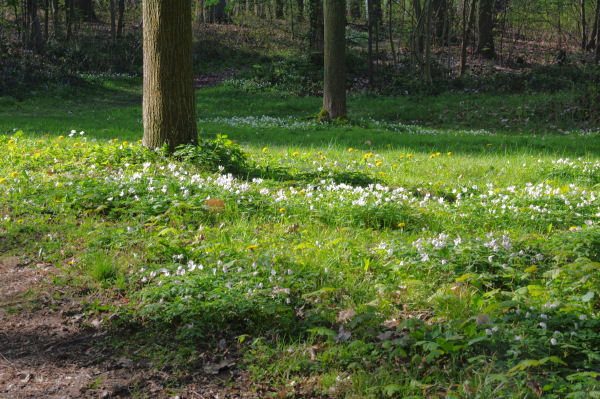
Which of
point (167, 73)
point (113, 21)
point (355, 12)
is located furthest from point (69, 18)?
point (167, 73)

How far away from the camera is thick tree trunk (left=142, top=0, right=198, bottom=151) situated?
634 centimetres

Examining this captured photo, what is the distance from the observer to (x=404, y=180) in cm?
650

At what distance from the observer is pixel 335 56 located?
44.1 ft

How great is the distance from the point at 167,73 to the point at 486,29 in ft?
71.9

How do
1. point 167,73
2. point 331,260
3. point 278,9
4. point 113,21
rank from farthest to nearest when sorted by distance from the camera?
1. point 278,9
2. point 113,21
3. point 167,73
4. point 331,260

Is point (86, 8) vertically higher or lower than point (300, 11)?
higher

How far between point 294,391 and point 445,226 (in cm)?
268

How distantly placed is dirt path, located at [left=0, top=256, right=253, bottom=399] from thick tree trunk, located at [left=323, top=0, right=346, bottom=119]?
11.2 meters

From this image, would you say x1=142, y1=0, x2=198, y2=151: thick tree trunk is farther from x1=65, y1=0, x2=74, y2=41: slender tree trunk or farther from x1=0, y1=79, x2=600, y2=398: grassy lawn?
x1=65, y1=0, x2=74, y2=41: slender tree trunk

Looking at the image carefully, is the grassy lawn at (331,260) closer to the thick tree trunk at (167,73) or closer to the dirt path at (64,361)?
the dirt path at (64,361)

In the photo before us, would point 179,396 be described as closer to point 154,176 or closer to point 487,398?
point 487,398

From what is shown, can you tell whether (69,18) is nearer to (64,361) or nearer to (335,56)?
(335,56)

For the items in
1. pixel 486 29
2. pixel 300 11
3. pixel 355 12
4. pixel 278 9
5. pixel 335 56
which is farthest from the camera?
pixel 355 12

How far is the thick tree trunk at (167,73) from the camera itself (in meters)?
6.34
